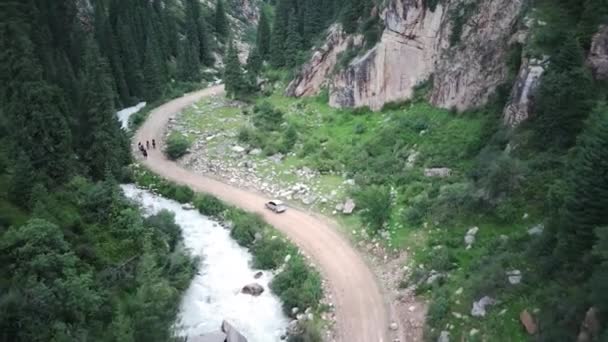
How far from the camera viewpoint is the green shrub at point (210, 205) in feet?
130

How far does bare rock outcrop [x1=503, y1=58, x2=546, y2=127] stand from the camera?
29.8 metres

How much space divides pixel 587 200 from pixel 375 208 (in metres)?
15.4

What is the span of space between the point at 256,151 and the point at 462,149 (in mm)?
19942

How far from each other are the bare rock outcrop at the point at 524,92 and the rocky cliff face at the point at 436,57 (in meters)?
4.55

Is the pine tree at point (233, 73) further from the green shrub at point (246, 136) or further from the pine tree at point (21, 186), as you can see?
the pine tree at point (21, 186)

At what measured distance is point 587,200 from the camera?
18.4 metres

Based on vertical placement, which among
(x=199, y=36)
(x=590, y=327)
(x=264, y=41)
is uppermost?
(x=199, y=36)

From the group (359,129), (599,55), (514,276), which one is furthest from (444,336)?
(359,129)

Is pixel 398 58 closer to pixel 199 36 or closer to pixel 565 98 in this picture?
pixel 565 98

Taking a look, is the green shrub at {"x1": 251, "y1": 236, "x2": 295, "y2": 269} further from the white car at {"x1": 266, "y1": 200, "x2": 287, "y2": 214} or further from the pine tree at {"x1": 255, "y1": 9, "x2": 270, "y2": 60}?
the pine tree at {"x1": 255, "y1": 9, "x2": 270, "y2": 60}

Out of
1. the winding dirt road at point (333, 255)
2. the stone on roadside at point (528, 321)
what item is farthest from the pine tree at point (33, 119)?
the stone on roadside at point (528, 321)

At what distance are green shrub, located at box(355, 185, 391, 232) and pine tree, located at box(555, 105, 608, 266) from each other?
44.8 ft

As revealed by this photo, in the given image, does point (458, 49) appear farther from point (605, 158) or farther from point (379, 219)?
point (605, 158)

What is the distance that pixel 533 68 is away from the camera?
30234 millimetres
